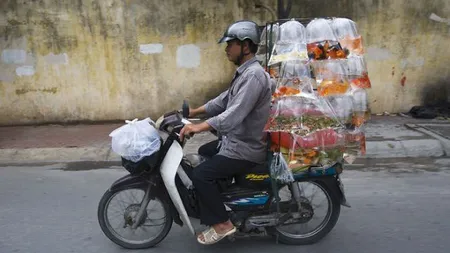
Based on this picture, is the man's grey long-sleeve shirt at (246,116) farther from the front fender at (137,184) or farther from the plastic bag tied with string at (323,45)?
the front fender at (137,184)

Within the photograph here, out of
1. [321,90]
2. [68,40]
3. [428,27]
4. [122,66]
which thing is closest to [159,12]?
[122,66]

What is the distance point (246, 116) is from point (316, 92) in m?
0.54

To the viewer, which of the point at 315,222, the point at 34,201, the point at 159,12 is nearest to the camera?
the point at 315,222

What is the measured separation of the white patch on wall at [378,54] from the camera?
27.3 ft

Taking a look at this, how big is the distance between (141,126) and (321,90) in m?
1.33

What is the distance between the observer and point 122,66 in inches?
324

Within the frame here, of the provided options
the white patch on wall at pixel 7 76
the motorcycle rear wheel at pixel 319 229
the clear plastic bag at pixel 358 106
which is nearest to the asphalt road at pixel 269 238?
the motorcycle rear wheel at pixel 319 229

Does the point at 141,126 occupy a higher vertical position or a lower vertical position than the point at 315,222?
higher

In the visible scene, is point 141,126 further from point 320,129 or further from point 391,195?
point 391,195

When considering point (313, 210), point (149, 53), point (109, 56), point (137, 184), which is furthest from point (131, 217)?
point (109, 56)

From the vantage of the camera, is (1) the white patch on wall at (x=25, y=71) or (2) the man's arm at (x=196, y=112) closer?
(2) the man's arm at (x=196, y=112)

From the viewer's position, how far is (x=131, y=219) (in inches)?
137

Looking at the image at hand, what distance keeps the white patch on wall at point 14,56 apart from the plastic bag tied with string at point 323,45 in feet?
21.6

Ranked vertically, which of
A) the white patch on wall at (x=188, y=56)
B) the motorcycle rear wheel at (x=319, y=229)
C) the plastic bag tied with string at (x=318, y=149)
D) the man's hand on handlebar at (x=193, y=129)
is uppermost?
the white patch on wall at (x=188, y=56)
